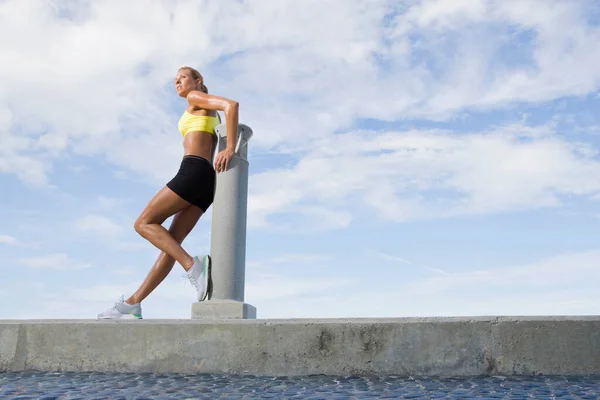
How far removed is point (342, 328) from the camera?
5012 mm

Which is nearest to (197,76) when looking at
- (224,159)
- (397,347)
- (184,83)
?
(184,83)

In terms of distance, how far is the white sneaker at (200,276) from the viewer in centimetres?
612

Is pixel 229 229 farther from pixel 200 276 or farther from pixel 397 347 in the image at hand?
pixel 397 347

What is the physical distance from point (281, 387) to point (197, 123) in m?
3.04

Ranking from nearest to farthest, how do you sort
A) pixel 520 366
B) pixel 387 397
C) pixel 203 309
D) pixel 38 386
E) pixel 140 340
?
pixel 387 397 → pixel 38 386 → pixel 520 366 → pixel 140 340 → pixel 203 309

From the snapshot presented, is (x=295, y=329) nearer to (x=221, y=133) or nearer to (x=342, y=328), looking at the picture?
(x=342, y=328)

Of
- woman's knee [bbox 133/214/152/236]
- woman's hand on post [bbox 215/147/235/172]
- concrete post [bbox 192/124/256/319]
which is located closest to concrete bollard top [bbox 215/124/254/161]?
concrete post [bbox 192/124/256/319]

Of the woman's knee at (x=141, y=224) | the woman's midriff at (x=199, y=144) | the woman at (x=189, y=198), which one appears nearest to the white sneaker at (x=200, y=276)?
the woman at (x=189, y=198)

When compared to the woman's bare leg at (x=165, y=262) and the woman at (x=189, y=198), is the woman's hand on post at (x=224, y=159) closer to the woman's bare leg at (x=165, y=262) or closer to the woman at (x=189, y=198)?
the woman at (x=189, y=198)

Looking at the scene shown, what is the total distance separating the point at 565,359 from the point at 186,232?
367 cm

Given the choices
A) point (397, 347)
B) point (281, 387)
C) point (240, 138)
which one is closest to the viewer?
point (281, 387)

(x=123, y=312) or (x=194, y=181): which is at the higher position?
(x=194, y=181)

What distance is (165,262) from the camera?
6.37 meters

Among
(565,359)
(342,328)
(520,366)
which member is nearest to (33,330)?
(342,328)
